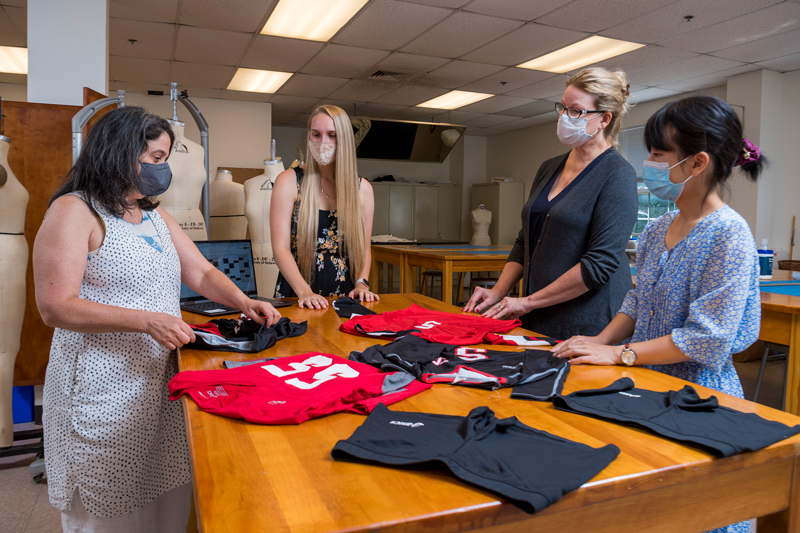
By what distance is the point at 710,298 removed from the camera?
4.12 feet

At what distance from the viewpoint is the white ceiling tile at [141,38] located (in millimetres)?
5247

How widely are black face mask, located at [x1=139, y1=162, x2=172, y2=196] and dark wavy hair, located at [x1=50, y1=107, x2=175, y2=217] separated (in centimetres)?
2

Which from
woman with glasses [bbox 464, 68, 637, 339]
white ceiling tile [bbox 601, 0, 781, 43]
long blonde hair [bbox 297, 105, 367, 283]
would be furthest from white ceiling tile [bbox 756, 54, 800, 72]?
long blonde hair [bbox 297, 105, 367, 283]

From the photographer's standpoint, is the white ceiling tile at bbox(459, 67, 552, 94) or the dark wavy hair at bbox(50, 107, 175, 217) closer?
the dark wavy hair at bbox(50, 107, 175, 217)

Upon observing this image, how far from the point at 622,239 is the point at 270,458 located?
1.40 m

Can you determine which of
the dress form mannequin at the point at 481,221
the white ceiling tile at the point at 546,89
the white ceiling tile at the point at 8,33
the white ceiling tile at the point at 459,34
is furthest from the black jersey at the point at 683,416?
the dress form mannequin at the point at 481,221

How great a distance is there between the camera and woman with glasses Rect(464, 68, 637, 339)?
1.82 m

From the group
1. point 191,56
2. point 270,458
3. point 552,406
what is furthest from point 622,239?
point 191,56

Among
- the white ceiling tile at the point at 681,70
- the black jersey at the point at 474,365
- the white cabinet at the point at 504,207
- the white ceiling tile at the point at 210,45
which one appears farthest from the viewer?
the white cabinet at the point at 504,207

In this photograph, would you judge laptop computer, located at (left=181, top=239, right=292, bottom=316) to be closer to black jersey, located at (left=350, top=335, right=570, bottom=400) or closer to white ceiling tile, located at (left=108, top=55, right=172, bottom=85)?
black jersey, located at (left=350, top=335, right=570, bottom=400)

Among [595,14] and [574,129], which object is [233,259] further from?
[595,14]

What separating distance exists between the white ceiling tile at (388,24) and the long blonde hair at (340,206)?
2.79 m

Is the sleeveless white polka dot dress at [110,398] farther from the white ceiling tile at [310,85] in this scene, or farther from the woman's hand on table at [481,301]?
the white ceiling tile at [310,85]

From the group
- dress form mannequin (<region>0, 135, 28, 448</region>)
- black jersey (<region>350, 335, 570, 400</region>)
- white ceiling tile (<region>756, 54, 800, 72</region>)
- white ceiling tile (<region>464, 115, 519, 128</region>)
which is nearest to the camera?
black jersey (<region>350, 335, 570, 400</region>)
